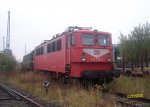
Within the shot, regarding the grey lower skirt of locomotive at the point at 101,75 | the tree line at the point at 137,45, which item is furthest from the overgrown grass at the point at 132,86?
the tree line at the point at 137,45

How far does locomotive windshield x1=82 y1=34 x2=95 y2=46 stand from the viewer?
758 inches

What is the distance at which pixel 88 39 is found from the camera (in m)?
19.5

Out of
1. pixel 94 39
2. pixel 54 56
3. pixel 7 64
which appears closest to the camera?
pixel 94 39

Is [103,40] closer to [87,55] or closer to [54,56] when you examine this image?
[87,55]

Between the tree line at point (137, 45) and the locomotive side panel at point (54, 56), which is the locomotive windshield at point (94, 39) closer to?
the locomotive side panel at point (54, 56)

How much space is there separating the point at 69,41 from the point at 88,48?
1238 millimetres

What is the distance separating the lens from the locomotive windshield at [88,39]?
63.2 ft

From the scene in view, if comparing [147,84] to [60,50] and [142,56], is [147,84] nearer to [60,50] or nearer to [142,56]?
[60,50]

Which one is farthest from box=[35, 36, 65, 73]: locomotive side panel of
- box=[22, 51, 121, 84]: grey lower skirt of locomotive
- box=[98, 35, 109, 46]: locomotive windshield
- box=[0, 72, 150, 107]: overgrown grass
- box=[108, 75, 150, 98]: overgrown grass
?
box=[108, 75, 150, 98]: overgrown grass

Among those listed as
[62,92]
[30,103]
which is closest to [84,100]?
[30,103]

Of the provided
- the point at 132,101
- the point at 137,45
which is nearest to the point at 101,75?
the point at 132,101

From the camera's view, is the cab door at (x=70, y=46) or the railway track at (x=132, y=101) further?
the cab door at (x=70, y=46)

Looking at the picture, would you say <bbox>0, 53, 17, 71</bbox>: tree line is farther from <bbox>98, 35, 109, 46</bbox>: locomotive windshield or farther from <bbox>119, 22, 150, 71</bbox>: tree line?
<bbox>98, 35, 109, 46</bbox>: locomotive windshield

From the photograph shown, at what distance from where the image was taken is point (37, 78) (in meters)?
27.7
